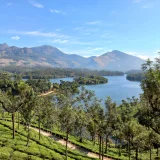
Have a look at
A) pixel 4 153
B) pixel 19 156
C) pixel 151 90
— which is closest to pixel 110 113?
pixel 151 90

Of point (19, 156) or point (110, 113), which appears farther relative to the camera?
point (110, 113)

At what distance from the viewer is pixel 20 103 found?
116 ft

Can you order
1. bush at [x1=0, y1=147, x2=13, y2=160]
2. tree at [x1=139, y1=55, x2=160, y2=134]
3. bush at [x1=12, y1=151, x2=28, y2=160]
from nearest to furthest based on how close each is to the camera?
tree at [x1=139, y1=55, x2=160, y2=134]
bush at [x1=0, y1=147, x2=13, y2=160]
bush at [x1=12, y1=151, x2=28, y2=160]

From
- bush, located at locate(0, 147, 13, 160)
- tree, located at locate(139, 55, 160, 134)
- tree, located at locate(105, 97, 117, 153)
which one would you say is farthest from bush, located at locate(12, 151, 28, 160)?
tree, located at locate(139, 55, 160, 134)

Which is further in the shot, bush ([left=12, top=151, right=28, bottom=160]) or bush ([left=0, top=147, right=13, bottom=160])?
bush ([left=12, top=151, right=28, bottom=160])

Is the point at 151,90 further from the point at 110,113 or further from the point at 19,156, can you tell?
the point at 19,156

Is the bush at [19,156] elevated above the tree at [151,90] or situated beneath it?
situated beneath

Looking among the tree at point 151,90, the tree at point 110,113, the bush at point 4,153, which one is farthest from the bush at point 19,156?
the tree at point 151,90

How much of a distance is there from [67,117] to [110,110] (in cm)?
665

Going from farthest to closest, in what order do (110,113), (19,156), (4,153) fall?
1. (110,113)
2. (19,156)
3. (4,153)

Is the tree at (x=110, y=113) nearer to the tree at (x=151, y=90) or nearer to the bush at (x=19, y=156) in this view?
the tree at (x=151, y=90)

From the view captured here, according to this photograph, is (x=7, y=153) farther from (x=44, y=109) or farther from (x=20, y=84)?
(x=44, y=109)

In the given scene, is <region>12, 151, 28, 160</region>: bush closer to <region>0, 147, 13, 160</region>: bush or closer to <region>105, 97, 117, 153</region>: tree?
<region>0, 147, 13, 160</region>: bush

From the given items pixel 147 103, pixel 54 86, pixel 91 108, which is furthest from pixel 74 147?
pixel 54 86
